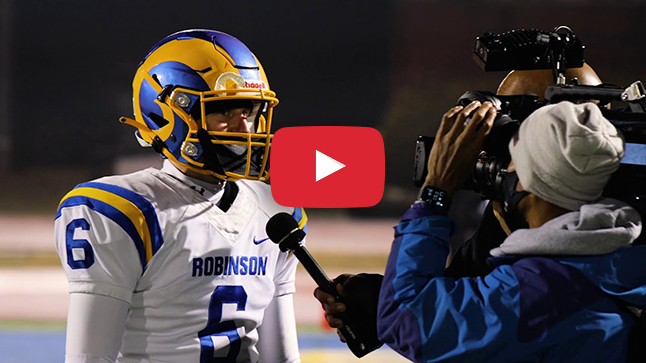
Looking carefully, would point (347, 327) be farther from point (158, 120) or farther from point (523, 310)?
point (158, 120)

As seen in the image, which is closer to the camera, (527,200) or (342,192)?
A: (527,200)

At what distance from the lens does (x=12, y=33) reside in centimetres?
518

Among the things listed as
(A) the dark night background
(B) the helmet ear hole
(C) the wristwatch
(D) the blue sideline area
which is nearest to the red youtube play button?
(B) the helmet ear hole

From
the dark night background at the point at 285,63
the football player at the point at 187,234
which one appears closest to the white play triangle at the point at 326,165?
the football player at the point at 187,234

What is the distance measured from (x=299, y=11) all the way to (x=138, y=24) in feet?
3.37

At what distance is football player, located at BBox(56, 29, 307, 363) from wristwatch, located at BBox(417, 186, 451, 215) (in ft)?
1.37

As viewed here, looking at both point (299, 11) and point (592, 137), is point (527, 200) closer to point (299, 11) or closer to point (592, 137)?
point (592, 137)

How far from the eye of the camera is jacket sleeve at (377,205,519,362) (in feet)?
3.70

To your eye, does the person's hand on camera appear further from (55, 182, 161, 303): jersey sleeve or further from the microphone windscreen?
(55, 182, 161, 303): jersey sleeve

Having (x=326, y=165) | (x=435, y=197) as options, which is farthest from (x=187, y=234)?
(x=326, y=165)

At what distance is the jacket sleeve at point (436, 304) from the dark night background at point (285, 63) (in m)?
3.91

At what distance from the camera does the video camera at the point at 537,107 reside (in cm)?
119

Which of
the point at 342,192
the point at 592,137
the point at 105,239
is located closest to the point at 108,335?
the point at 105,239

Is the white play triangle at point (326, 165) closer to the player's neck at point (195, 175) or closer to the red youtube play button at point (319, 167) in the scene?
the red youtube play button at point (319, 167)
